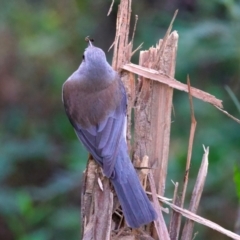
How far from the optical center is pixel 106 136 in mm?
3705

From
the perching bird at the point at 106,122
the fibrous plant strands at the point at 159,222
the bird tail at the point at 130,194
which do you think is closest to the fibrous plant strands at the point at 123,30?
the perching bird at the point at 106,122

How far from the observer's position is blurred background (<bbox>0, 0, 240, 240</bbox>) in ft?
15.4

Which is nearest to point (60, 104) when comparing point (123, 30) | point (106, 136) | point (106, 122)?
point (106, 122)

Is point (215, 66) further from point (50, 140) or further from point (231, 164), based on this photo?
point (50, 140)

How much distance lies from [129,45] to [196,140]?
6.06 feet

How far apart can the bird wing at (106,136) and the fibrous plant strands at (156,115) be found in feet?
0.78

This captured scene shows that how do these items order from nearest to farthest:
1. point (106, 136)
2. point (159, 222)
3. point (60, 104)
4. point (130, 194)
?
point (159, 222) → point (130, 194) → point (106, 136) → point (60, 104)

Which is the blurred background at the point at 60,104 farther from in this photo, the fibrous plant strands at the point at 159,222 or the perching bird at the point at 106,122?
the perching bird at the point at 106,122

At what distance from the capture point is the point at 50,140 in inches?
246

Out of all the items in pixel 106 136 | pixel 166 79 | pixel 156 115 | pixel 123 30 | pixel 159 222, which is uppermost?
pixel 123 30

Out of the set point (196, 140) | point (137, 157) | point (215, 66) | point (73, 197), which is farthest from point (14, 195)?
point (137, 157)

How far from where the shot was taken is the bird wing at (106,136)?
136 inches

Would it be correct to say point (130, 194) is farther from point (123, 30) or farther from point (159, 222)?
point (123, 30)

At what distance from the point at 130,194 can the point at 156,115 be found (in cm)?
38
